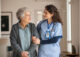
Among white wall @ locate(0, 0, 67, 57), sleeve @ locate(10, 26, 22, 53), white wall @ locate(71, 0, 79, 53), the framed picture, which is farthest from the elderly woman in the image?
the framed picture

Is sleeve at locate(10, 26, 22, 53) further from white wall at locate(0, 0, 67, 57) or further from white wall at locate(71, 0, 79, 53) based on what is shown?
white wall at locate(0, 0, 67, 57)

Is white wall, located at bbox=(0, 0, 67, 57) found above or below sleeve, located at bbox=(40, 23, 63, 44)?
above

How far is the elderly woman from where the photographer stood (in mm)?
Result: 1977

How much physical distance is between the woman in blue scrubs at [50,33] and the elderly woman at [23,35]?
4.3 inches

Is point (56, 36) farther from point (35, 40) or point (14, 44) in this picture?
point (14, 44)

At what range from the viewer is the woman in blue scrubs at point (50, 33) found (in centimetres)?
204

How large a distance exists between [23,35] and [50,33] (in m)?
0.34

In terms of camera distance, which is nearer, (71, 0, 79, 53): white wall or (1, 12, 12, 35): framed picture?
(71, 0, 79, 53): white wall

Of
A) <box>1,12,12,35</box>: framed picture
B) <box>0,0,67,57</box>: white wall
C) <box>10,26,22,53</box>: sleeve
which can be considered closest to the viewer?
<box>10,26,22,53</box>: sleeve

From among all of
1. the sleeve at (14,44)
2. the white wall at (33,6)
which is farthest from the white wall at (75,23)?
the sleeve at (14,44)

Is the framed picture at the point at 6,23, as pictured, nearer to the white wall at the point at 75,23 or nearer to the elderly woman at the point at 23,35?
the white wall at the point at 75,23

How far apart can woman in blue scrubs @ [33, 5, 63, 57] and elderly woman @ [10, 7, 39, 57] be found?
0.36ft

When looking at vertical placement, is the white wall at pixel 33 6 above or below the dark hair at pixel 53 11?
above

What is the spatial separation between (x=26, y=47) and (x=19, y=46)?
92 mm
